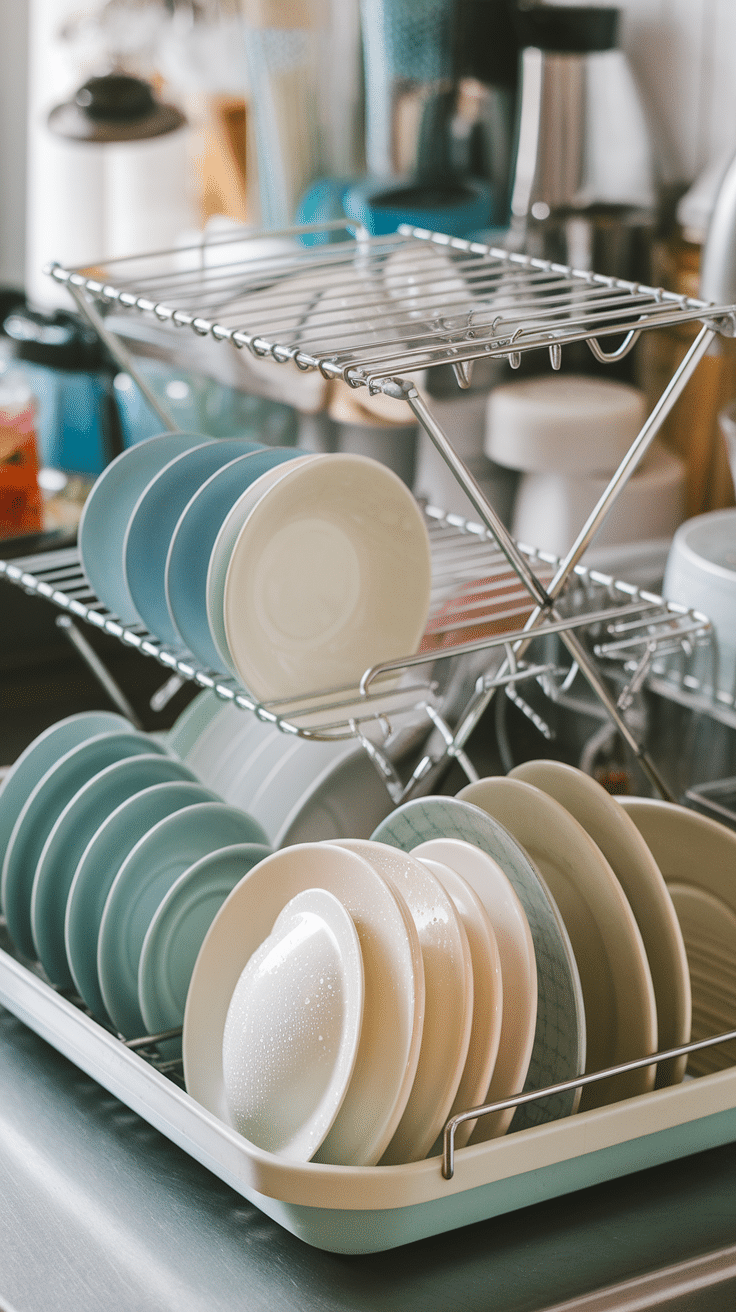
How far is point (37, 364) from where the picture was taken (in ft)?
5.40

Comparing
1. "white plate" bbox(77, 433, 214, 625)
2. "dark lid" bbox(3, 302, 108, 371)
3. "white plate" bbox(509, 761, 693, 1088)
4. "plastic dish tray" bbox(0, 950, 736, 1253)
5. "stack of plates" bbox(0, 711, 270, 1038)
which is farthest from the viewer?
"dark lid" bbox(3, 302, 108, 371)

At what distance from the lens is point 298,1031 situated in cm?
71

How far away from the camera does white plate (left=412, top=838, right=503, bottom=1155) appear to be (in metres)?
0.68

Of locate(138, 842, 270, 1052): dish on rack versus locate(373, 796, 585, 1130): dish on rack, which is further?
locate(138, 842, 270, 1052): dish on rack

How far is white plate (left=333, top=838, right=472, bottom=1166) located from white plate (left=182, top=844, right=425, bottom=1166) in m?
0.02

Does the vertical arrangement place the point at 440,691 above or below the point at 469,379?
below

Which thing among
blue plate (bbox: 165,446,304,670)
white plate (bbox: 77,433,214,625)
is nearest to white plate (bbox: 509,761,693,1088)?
blue plate (bbox: 165,446,304,670)

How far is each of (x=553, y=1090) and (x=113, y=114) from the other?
4.23ft

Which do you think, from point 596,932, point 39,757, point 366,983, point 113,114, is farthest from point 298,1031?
point 113,114

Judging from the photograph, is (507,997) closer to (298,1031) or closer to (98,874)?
(298,1031)

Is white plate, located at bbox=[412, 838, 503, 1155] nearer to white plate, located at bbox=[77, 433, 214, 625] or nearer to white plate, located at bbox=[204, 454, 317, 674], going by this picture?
white plate, located at bbox=[204, 454, 317, 674]

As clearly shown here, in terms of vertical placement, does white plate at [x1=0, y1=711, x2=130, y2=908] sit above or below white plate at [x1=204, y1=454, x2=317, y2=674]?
below

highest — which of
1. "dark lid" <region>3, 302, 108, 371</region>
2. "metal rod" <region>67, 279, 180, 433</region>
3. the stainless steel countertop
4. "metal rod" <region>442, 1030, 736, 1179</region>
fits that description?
"metal rod" <region>67, 279, 180, 433</region>

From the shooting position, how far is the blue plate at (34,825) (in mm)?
942
